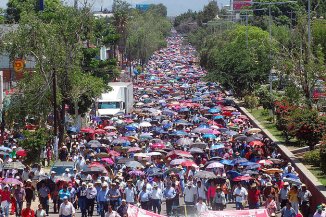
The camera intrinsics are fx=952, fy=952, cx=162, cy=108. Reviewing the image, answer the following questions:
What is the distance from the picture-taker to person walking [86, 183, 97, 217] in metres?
25.6

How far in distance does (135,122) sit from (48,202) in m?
25.0

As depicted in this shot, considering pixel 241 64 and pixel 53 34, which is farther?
pixel 241 64

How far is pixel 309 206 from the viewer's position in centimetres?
2556

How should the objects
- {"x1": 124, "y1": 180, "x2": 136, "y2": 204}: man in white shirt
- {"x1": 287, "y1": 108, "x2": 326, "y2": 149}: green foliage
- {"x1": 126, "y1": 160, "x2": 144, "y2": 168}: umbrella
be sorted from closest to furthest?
{"x1": 124, "y1": 180, "x2": 136, "y2": 204}: man in white shirt → {"x1": 126, "y1": 160, "x2": 144, "y2": 168}: umbrella → {"x1": 287, "y1": 108, "x2": 326, "y2": 149}: green foliage

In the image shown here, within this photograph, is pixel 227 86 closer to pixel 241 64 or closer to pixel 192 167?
pixel 241 64

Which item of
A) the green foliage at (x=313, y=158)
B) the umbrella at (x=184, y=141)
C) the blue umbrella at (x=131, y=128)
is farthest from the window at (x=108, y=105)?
the green foliage at (x=313, y=158)

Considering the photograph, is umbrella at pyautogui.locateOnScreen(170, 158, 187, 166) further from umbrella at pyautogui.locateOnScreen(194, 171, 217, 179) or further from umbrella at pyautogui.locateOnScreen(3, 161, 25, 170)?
umbrella at pyautogui.locateOnScreen(3, 161, 25, 170)

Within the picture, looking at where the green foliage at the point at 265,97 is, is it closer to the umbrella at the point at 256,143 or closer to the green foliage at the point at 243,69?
the green foliage at the point at 243,69

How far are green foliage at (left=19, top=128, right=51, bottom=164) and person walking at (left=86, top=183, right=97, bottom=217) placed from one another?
408 inches

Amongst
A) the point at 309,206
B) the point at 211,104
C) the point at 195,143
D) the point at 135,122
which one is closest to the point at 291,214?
the point at 309,206

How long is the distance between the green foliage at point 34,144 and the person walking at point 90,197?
408 inches

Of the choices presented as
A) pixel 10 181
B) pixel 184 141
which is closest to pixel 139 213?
pixel 10 181

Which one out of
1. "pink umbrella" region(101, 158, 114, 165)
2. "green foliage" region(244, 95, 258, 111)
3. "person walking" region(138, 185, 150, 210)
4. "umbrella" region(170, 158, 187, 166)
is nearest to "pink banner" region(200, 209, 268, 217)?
"person walking" region(138, 185, 150, 210)

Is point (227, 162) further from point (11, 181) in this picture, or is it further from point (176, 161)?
point (11, 181)
